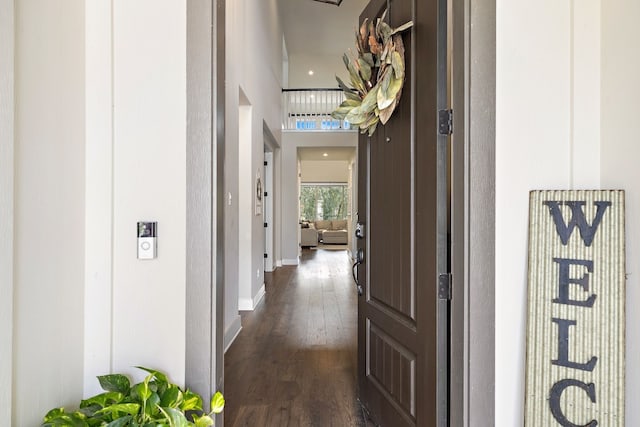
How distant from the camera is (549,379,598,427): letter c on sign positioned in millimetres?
1108

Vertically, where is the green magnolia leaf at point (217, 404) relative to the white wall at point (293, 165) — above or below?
below

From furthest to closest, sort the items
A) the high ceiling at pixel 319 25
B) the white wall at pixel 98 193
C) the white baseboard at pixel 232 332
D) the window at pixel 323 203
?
the window at pixel 323 203
the high ceiling at pixel 319 25
the white baseboard at pixel 232 332
the white wall at pixel 98 193

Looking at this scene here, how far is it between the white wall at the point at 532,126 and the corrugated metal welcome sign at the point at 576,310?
6cm

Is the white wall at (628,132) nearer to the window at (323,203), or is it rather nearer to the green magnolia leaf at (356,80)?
the green magnolia leaf at (356,80)

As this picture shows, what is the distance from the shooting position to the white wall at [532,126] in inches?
48.2

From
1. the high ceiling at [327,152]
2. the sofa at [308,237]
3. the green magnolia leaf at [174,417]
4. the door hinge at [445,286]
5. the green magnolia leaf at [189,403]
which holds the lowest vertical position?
the sofa at [308,237]

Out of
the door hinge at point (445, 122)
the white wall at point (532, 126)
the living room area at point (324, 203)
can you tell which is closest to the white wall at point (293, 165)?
the living room area at point (324, 203)

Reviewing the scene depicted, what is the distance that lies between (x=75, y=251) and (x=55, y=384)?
423mm

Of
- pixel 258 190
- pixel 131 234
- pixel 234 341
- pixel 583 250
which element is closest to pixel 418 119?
pixel 583 250

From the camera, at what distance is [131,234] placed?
1228 millimetres

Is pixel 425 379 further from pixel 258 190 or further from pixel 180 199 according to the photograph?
pixel 258 190

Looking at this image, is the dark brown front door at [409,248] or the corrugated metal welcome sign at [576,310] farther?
the dark brown front door at [409,248]

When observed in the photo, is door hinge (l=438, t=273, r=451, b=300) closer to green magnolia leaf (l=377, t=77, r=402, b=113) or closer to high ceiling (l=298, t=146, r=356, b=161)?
green magnolia leaf (l=377, t=77, r=402, b=113)

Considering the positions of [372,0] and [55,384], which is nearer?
[55,384]
